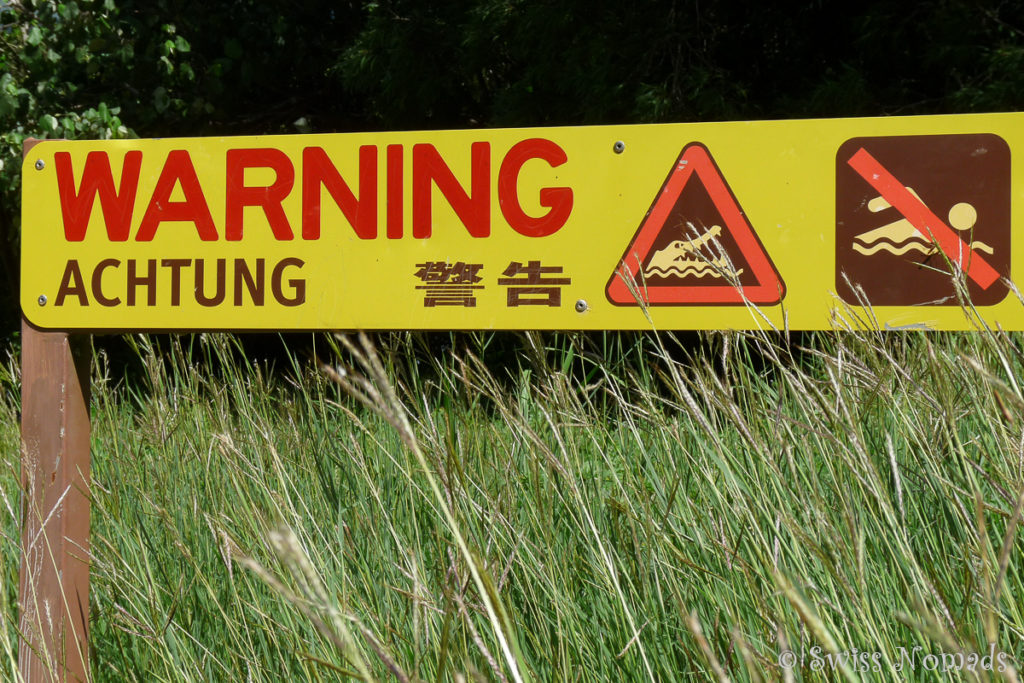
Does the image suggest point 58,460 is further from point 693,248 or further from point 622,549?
point 693,248

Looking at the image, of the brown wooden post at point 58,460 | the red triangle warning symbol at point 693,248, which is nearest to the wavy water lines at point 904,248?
the red triangle warning symbol at point 693,248

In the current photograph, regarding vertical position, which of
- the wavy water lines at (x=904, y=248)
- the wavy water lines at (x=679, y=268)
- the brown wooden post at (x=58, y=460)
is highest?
the wavy water lines at (x=904, y=248)

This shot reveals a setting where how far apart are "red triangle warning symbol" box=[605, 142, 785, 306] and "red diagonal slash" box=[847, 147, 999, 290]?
9.1 inches

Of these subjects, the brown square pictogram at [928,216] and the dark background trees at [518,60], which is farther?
the dark background trees at [518,60]

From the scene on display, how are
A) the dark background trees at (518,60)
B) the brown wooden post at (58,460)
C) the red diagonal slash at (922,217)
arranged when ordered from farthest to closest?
the dark background trees at (518,60), the brown wooden post at (58,460), the red diagonal slash at (922,217)

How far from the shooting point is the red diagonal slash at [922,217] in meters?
1.72

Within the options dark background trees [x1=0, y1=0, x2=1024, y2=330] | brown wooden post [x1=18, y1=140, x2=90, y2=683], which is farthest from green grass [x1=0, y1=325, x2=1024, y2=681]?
dark background trees [x1=0, y1=0, x2=1024, y2=330]

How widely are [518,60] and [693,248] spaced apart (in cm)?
528

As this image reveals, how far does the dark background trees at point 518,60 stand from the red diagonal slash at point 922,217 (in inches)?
144

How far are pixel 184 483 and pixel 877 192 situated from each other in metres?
1.62

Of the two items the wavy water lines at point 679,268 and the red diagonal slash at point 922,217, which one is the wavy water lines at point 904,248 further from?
the wavy water lines at point 679,268

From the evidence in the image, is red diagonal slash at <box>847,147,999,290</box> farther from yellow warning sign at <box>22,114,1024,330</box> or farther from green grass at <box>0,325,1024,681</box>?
green grass at <box>0,325,1024,681</box>

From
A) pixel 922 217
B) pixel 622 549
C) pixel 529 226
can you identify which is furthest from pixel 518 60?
pixel 622 549

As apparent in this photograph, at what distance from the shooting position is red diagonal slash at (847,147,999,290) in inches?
67.7
